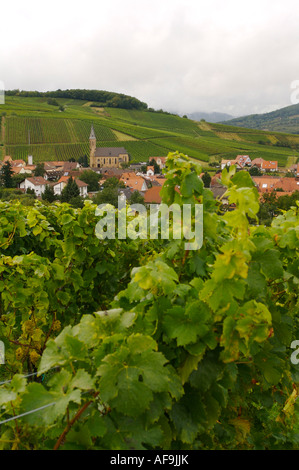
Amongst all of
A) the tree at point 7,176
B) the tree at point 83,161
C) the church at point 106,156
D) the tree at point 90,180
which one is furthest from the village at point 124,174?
the tree at point 7,176

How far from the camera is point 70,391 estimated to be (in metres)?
1.18

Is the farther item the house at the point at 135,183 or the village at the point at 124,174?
the house at the point at 135,183

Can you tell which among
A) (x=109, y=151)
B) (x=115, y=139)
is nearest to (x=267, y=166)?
(x=109, y=151)

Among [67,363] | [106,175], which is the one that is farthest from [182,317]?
[106,175]

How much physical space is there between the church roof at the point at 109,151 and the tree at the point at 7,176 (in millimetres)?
41053

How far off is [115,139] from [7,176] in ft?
175

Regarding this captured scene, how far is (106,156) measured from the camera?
100625mm

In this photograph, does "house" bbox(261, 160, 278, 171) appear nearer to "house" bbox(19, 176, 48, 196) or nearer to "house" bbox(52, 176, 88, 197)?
"house" bbox(52, 176, 88, 197)

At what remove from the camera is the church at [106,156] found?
100.0 meters

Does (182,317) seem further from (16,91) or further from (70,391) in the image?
(16,91)

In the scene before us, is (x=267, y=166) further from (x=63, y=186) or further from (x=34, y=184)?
(x=34, y=184)

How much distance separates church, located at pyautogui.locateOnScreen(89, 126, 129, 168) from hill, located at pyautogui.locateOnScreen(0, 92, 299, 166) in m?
2.41

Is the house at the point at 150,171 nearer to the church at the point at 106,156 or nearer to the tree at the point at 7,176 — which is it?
the church at the point at 106,156
